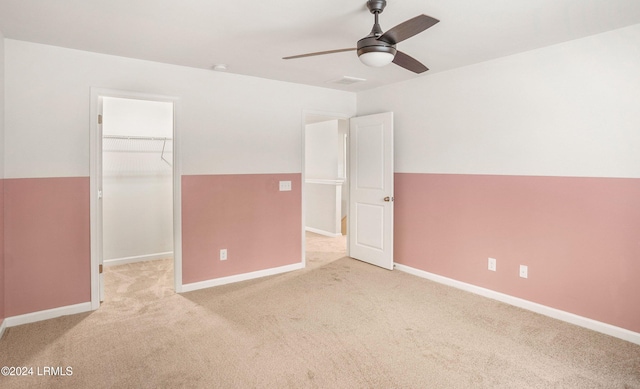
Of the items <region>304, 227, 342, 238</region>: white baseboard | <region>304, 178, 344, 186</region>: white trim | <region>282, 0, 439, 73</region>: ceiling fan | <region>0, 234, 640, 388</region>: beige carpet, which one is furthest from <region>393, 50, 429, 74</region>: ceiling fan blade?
<region>304, 227, 342, 238</region>: white baseboard

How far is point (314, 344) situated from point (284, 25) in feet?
7.74

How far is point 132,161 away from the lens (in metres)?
4.87

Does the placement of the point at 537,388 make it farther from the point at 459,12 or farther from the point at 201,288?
the point at 201,288

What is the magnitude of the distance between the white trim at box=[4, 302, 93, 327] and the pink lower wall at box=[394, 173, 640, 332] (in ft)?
11.4

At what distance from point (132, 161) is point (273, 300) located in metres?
2.79

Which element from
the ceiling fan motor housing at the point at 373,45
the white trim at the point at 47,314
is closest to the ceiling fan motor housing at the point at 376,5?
the ceiling fan motor housing at the point at 373,45

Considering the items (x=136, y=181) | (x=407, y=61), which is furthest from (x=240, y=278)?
(x=407, y=61)

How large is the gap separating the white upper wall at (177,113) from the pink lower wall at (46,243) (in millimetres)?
156

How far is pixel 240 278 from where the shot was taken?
4242 millimetres

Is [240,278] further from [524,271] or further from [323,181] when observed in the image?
[323,181]

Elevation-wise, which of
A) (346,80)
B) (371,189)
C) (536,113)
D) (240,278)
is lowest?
(240,278)

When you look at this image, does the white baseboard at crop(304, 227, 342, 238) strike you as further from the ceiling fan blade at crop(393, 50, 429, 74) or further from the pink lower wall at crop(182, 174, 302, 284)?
the ceiling fan blade at crop(393, 50, 429, 74)

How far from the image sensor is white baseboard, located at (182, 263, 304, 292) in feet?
12.9

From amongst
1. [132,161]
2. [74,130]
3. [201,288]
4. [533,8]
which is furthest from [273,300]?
[533,8]
